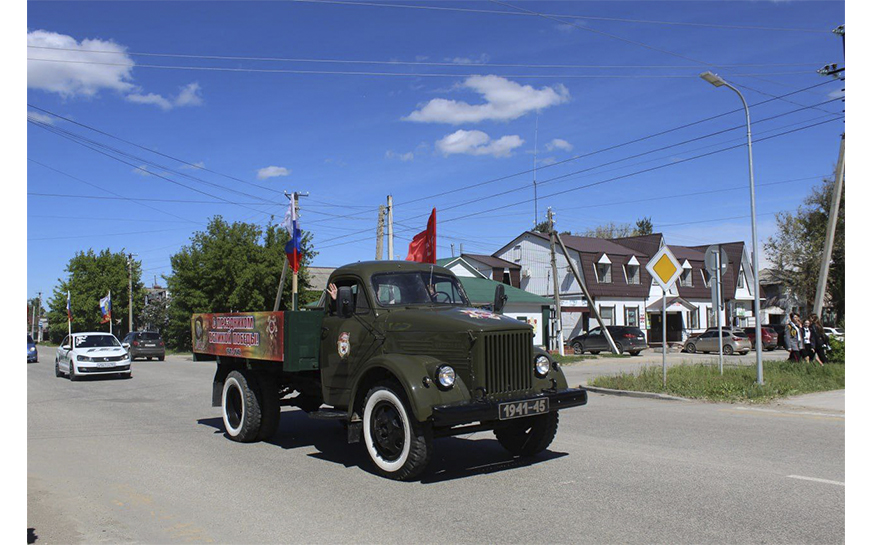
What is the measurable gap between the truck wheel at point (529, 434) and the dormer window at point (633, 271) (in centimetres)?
4398

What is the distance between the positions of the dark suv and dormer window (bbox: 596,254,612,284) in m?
29.5

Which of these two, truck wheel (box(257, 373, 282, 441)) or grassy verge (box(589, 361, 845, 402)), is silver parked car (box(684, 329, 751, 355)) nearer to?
grassy verge (box(589, 361, 845, 402))

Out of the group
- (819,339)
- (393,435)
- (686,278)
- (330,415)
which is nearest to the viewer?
(393,435)

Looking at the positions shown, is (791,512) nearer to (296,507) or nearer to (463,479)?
(463,479)

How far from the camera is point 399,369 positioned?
6.94 meters

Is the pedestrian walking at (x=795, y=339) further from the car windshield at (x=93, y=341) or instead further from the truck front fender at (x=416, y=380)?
the car windshield at (x=93, y=341)

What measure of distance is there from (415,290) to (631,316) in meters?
44.0

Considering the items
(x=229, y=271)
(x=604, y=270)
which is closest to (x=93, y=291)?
(x=229, y=271)

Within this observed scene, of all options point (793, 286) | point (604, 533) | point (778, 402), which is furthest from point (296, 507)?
point (793, 286)

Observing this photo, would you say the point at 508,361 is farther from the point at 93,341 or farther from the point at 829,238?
the point at 93,341

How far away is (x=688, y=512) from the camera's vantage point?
18.3ft

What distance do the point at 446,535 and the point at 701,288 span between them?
5331 centimetres

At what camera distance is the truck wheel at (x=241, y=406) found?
31.2 ft

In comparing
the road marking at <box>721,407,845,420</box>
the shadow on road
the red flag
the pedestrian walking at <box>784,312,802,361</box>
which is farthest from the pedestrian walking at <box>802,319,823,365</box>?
the shadow on road
